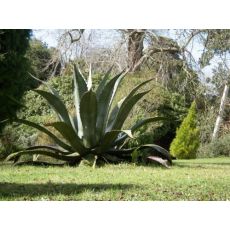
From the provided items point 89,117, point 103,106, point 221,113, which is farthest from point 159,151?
point 221,113

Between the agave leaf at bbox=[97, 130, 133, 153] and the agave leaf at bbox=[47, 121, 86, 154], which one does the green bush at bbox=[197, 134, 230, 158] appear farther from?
the agave leaf at bbox=[47, 121, 86, 154]

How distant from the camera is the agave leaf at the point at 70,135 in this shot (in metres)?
8.34

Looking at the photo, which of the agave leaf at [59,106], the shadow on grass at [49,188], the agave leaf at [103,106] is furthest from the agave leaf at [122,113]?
the shadow on grass at [49,188]

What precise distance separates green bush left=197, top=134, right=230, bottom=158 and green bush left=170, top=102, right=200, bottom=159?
106 cm

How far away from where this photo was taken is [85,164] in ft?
28.6

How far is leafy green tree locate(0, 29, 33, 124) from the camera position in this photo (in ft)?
27.9

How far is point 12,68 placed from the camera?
28.0 ft

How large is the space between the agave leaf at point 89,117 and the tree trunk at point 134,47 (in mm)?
5327

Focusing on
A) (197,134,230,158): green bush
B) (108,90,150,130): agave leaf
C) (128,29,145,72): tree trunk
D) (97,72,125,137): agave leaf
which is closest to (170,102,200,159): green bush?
(197,134,230,158): green bush

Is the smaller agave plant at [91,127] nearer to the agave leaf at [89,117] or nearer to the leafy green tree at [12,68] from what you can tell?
the agave leaf at [89,117]

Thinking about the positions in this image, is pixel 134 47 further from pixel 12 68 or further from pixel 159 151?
pixel 12 68
